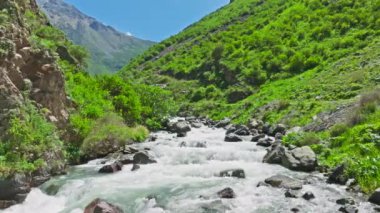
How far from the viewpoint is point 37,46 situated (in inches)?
1288

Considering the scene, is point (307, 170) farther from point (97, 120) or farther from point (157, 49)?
point (157, 49)

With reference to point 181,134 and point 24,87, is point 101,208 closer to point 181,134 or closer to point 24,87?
point 24,87

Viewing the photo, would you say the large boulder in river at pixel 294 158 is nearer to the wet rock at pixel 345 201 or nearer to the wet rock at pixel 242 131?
the wet rock at pixel 345 201

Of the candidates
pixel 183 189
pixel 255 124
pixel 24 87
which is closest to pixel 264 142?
pixel 255 124

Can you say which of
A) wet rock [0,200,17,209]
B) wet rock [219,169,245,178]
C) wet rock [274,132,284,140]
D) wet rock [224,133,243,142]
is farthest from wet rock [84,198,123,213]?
wet rock [274,132,284,140]

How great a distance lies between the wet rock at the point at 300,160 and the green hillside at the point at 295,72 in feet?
3.84

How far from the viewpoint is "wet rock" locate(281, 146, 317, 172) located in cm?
2800

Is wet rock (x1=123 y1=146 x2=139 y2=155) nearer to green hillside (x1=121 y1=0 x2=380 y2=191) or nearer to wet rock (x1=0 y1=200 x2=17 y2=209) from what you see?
green hillside (x1=121 y1=0 x2=380 y2=191)

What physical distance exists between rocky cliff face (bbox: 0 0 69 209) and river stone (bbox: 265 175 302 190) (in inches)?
533

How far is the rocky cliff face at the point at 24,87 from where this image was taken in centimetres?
2372

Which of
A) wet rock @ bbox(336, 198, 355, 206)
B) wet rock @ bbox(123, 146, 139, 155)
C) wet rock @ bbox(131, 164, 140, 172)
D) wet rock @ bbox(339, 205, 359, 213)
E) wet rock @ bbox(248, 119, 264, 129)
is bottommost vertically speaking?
wet rock @ bbox(339, 205, 359, 213)

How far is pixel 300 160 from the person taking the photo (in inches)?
1126

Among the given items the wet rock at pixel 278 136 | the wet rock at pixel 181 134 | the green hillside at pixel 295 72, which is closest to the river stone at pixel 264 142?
the wet rock at pixel 278 136

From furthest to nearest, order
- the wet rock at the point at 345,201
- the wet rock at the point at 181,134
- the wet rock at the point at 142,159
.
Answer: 1. the wet rock at the point at 181,134
2. the wet rock at the point at 142,159
3. the wet rock at the point at 345,201
